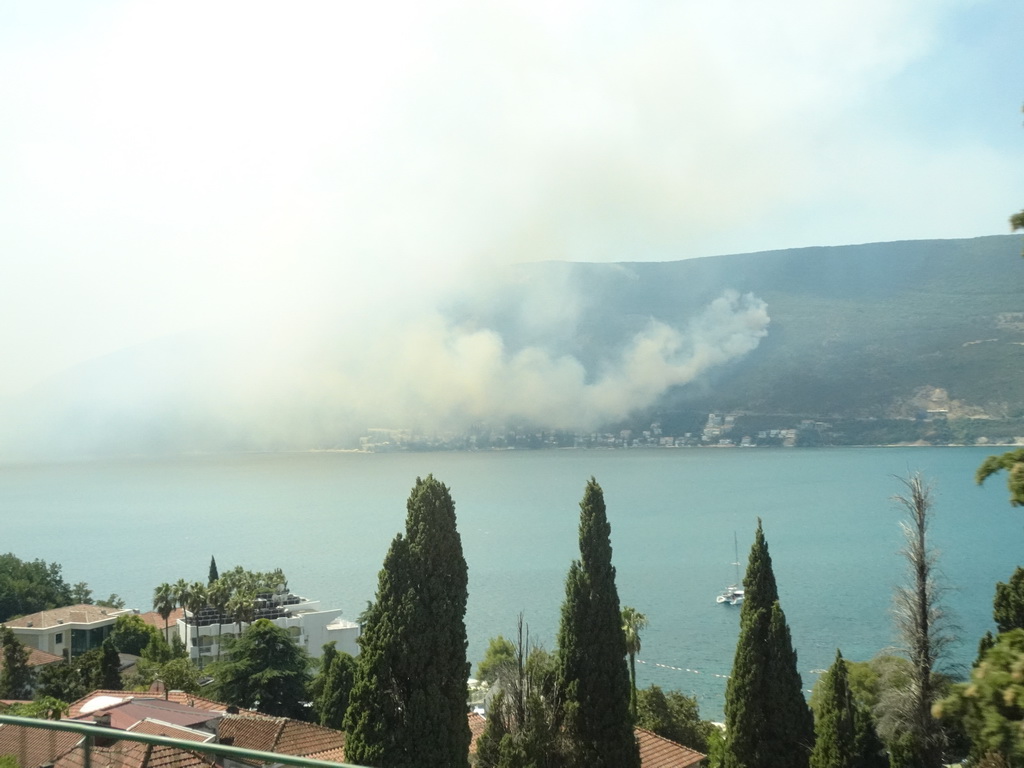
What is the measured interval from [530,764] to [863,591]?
62.1 metres

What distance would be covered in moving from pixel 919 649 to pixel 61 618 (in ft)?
156

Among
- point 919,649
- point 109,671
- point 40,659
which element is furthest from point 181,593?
point 919,649

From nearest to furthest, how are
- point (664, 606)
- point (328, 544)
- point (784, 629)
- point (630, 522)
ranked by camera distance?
point (784, 629) → point (664, 606) → point (328, 544) → point (630, 522)

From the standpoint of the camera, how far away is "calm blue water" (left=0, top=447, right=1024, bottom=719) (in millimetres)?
59844

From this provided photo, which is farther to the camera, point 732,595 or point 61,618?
point 732,595

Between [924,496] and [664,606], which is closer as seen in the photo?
[924,496]

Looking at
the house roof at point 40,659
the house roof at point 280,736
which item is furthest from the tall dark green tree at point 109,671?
the house roof at point 280,736

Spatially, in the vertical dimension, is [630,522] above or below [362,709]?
below

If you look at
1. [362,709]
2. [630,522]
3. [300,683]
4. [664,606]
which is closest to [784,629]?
[362,709]

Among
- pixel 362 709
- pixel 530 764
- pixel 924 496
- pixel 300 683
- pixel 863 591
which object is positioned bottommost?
pixel 863 591

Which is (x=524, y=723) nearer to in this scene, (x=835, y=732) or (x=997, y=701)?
(x=835, y=732)

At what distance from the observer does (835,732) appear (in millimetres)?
17156

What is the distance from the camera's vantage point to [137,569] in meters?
95.6

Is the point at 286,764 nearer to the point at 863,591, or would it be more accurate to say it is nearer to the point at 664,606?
the point at 664,606
